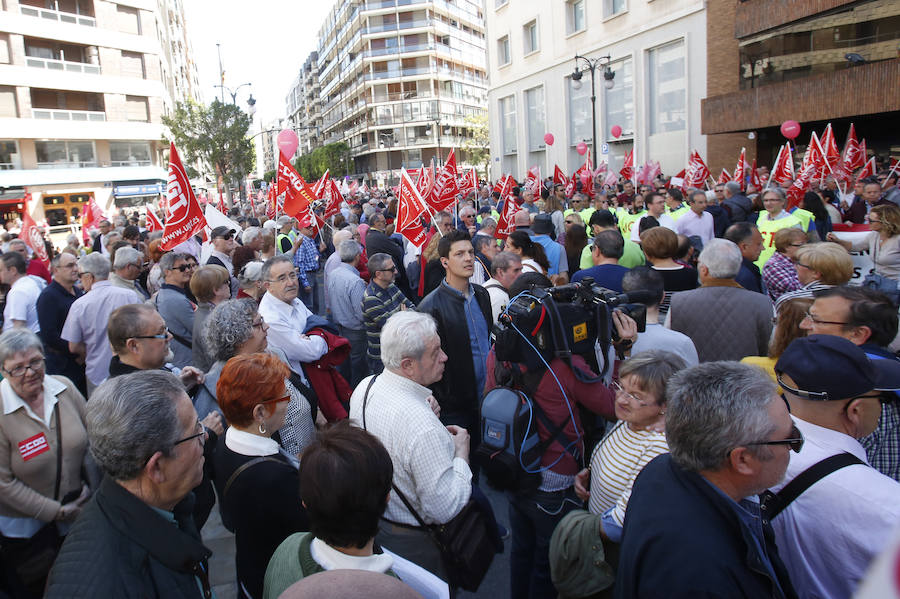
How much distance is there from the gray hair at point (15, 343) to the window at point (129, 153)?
128ft

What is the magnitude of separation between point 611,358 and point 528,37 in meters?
35.5

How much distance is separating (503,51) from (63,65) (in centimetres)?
2623

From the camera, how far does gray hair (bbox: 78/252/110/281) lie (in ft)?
16.8

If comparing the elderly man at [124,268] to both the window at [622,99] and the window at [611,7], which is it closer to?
the window at [622,99]

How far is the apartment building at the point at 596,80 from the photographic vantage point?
24.1 m

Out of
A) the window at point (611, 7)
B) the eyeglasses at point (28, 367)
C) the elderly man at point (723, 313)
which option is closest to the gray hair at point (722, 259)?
the elderly man at point (723, 313)

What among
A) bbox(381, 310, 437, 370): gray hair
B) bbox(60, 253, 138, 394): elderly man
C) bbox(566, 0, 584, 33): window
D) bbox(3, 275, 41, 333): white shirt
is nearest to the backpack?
bbox(381, 310, 437, 370): gray hair

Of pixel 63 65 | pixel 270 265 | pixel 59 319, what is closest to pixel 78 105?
pixel 63 65

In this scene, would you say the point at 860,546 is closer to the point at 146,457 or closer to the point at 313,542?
the point at 313,542

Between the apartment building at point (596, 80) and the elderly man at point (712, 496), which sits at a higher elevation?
the apartment building at point (596, 80)

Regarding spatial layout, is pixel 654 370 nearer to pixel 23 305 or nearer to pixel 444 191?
pixel 23 305

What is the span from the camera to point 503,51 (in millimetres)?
37500

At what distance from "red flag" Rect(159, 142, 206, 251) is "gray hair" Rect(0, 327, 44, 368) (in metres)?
3.39

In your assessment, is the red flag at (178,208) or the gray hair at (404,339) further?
the red flag at (178,208)
